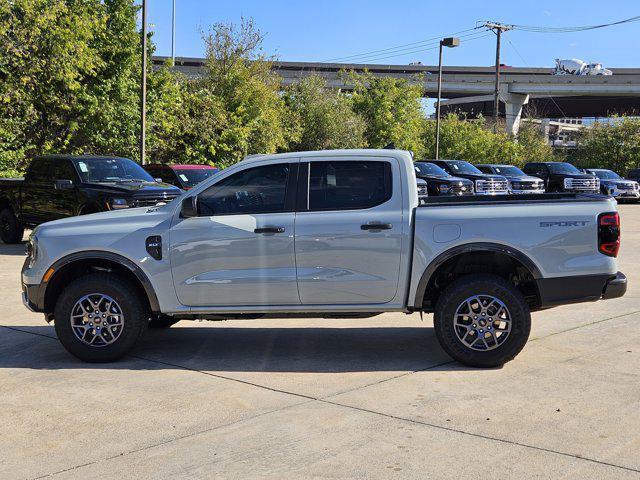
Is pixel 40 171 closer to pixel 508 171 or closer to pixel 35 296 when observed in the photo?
pixel 35 296

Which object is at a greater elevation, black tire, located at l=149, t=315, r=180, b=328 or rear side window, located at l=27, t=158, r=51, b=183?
rear side window, located at l=27, t=158, r=51, b=183

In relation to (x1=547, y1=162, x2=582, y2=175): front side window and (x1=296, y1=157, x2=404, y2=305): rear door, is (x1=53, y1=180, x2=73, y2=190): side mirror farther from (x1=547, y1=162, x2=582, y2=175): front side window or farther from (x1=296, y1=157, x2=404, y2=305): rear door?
(x1=547, y1=162, x2=582, y2=175): front side window

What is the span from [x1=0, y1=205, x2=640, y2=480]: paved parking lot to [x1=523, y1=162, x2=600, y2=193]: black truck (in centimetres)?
2653

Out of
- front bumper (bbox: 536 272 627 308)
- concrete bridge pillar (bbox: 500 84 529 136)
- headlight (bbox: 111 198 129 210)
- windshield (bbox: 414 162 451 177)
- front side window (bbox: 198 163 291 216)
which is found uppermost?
concrete bridge pillar (bbox: 500 84 529 136)

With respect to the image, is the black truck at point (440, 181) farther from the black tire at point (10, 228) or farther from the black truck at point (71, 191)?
the black tire at point (10, 228)

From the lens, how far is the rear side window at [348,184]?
6.63 meters

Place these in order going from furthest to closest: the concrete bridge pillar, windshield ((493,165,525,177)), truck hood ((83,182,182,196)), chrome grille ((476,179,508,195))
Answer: the concrete bridge pillar
windshield ((493,165,525,177))
chrome grille ((476,179,508,195))
truck hood ((83,182,182,196))

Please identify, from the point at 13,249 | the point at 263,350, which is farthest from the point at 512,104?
the point at 263,350

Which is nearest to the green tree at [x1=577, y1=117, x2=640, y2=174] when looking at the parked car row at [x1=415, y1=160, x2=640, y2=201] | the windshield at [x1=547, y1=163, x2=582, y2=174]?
the parked car row at [x1=415, y1=160, x2=640, y2=201]

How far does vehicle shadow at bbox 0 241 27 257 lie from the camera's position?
14727 millimetres

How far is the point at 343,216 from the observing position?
6555 millimetres

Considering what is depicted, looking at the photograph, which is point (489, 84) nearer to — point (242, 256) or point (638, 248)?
point (638, 248)

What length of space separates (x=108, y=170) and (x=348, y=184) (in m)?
9.45

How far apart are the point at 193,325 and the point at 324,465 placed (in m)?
4.45
